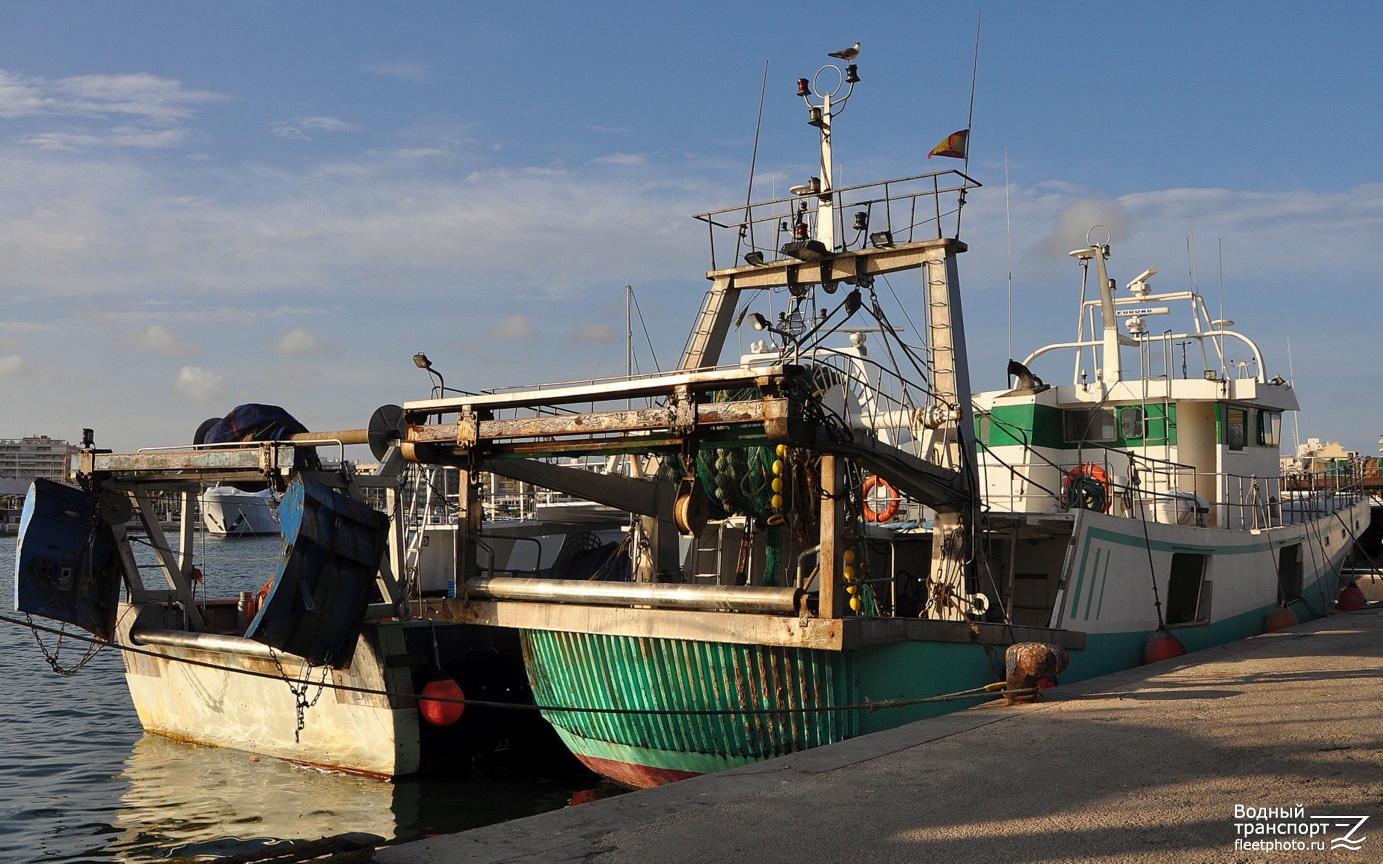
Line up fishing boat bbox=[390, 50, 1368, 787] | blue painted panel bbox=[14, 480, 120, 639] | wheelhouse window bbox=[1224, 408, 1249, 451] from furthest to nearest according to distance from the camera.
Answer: wheelhouse window bbox=[1224, 408, 1249, 451], blue painted panel bbox=[14, 480, 120, 639], fishing boat bbox=[390, 50, 1368, 787]

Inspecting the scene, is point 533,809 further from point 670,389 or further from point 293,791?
point 670,389

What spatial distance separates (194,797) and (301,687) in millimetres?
1545

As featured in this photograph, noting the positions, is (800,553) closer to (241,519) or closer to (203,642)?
(203,642)

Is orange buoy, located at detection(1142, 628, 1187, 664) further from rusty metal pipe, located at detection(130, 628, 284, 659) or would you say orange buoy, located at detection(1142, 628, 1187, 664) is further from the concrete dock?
rusty metal pipe, located at detection(130, 628, 284, 659)

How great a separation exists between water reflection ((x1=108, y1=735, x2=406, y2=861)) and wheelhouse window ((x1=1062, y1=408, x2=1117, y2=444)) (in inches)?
436

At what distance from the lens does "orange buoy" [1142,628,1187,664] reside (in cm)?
1441

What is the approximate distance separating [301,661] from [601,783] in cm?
369

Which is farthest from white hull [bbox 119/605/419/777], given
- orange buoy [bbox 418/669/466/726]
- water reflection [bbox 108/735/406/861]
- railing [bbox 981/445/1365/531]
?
railing [bbox 981/445/1365/531]

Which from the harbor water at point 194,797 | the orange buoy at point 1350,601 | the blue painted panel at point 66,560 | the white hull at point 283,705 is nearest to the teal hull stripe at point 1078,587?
the harbor water at point 194,797

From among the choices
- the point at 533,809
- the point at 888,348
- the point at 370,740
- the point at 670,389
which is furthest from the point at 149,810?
the point at 888,348

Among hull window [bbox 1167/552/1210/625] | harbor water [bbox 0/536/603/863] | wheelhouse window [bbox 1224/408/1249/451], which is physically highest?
wheelhouse window [bbox 1224/408/1249/451]

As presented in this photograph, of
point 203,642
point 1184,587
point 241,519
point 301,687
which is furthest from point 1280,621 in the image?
point 241,519

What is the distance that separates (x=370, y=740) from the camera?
1298 cm

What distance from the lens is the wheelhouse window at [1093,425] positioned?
1794 centimetres
